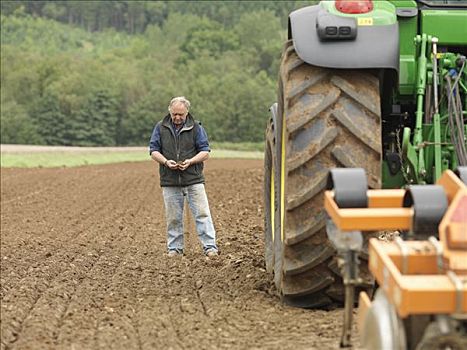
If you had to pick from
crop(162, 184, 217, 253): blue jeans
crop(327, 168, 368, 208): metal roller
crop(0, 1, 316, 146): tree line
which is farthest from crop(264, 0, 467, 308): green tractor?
crop(0, 1, 316, 146): tree line

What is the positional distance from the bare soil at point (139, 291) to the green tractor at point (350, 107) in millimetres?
414

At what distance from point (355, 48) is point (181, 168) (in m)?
4.46

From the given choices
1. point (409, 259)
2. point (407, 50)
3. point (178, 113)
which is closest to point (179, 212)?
point (178, 113)

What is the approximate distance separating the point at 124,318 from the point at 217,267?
2.46 meters

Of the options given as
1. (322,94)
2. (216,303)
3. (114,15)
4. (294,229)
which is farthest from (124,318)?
Answer: (114,15)

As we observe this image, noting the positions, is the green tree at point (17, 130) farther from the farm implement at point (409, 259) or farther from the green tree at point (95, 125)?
the farm implement at point (409, 259)

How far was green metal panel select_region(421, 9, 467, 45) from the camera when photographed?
5844 millimetres

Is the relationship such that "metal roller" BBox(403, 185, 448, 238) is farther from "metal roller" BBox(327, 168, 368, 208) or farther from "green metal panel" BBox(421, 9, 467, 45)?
"green metal panel" BBox(421, 9, 467, 45)

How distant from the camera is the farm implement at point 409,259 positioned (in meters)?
3.47

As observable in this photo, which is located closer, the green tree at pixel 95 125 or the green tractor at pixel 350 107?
the green tractor at pixel 350 107

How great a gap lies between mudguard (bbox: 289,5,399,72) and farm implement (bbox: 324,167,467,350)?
3.46ft

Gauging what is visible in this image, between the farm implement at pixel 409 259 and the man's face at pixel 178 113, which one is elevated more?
the farm implement at pixel 409 259

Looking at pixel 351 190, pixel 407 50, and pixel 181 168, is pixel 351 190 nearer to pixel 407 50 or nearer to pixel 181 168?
pixel 407 50

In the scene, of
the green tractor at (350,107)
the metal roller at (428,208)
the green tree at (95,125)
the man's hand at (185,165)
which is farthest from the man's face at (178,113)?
the green tree at (95,125)
